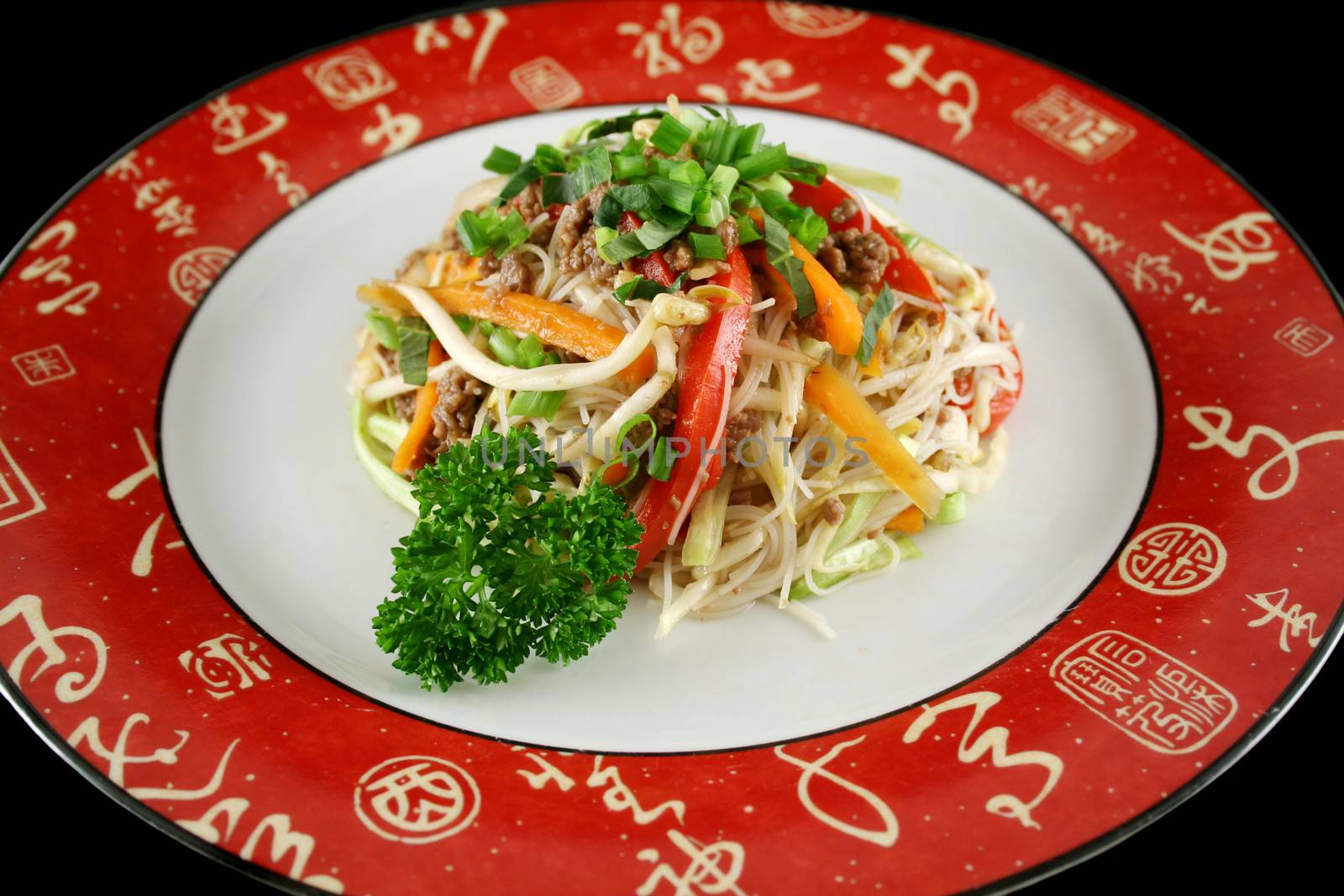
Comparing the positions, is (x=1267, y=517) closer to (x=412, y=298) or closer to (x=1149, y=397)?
(x=1149, y=397)

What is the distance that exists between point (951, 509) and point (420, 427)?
2.06 meters

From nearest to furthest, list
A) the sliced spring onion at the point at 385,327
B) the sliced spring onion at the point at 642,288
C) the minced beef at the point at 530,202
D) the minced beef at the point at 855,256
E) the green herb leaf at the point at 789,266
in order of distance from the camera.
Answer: the sliced spring onion at the point at 642,288 < the green herb leaf at the point at 789,266 < the minced beef at the point at 855,256 < the minced beef at the point at 530,202 < the sliced spring onion at the point at 385,327

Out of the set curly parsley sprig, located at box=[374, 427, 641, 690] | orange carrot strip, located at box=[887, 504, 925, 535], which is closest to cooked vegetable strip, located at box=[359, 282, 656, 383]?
curly parsley sprig, located at box=[374, 427, 641, 690]

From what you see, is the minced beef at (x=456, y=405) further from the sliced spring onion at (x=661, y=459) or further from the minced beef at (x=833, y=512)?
the minced beef at (x=833, y=512)

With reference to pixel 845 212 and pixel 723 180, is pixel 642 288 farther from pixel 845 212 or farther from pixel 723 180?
pixel 845 212

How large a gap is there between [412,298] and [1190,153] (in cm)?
380

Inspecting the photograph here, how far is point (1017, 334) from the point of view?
5.64m

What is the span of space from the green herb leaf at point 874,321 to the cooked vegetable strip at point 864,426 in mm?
116

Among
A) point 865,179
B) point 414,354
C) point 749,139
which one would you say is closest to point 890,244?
point 865,179

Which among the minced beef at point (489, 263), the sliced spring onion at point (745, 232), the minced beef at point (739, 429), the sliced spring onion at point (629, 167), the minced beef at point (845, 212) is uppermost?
the sliced spring onion at point (629, 167)

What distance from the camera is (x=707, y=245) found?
4312 millimetres

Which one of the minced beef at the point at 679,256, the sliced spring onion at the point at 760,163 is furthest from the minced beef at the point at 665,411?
the sliced spring onion at the point at 760,163

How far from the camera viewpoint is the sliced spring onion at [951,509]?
4855mm

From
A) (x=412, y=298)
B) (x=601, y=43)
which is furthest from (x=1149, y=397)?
(x=601, y=43)
